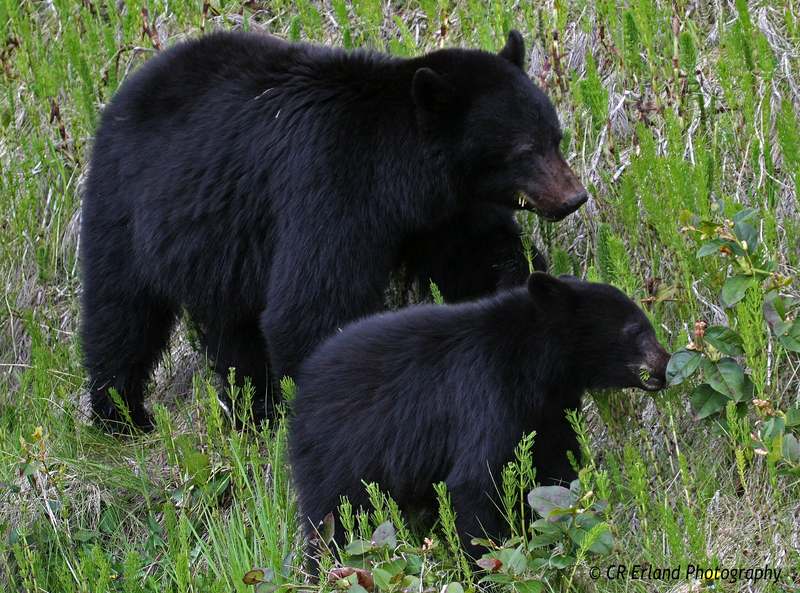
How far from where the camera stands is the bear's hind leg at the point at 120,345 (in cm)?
662

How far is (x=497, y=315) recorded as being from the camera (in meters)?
4.74

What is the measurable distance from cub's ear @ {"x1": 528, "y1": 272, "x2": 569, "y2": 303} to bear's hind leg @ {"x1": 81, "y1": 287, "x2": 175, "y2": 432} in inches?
106

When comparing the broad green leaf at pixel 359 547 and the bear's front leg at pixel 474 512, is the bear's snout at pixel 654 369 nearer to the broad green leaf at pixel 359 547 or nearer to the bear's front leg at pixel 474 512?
the bear's front leg at pixel 474 512

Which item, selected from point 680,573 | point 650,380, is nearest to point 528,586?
point 680,573

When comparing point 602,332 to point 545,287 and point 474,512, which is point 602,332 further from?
point 474,512

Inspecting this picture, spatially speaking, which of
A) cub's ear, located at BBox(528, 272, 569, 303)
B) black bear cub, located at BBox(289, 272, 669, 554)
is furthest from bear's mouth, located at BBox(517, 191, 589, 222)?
cub's ear, located at BBox(528, 272, 569, 303)

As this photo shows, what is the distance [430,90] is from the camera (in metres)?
5.70

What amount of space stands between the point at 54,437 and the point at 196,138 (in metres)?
1.67

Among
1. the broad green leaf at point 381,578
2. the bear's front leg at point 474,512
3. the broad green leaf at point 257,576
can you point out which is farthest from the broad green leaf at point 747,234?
the broad green leaf at point 257,576

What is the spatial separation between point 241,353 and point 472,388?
7.44ft

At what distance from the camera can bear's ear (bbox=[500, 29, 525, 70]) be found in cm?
602

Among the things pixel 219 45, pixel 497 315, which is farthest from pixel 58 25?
pixel 497 315

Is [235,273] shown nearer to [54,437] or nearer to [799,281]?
[54,437]

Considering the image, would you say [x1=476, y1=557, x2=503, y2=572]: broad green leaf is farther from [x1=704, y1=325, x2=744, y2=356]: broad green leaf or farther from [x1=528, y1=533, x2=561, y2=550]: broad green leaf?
[x1=704, y1=325, x2=744, y2=356]: broad green leaf
